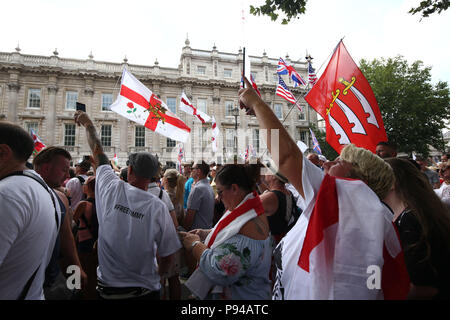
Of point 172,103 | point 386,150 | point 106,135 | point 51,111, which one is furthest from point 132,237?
point 51,111

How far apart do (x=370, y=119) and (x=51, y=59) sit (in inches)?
1115

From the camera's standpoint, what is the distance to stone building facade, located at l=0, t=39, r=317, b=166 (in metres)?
21.8

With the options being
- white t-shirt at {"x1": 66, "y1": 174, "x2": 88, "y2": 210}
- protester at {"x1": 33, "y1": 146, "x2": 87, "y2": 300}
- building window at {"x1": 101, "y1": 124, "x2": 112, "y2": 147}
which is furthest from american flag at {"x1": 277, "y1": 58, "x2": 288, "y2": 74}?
building window at {"x1": 101, "y1": 124, "x2": 112, "y2": 147}

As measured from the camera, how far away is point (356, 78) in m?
3.52

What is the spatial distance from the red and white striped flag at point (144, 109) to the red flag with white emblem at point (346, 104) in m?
3.06

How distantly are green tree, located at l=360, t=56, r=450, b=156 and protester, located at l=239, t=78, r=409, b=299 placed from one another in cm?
2770

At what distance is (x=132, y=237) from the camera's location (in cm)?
209

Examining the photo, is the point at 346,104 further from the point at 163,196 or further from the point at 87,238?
the point at 87,238

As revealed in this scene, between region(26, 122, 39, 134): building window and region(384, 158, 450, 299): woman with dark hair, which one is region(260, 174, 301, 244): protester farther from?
region(26, 122, 39, 134): building window

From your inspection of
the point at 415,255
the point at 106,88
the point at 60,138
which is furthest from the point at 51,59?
the point at 415,255

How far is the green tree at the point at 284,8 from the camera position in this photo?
14.9ft

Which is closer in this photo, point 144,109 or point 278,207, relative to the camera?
point 278,207

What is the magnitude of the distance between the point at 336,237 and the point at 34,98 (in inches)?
1123

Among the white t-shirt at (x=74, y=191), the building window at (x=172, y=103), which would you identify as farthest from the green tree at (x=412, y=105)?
the white t-shirt at (x=74, y=191)
